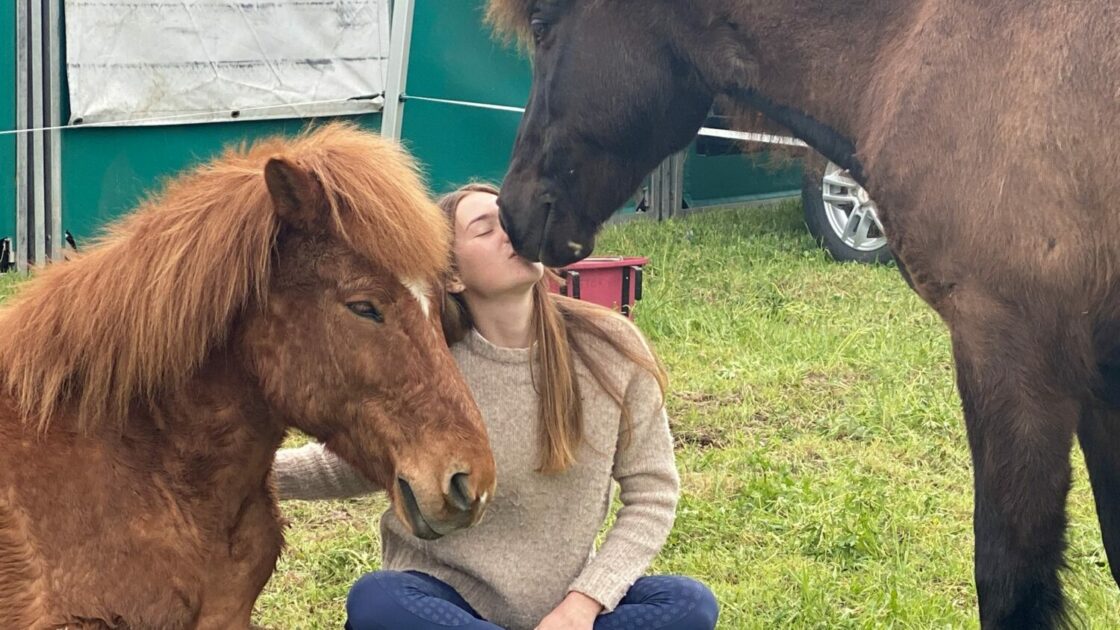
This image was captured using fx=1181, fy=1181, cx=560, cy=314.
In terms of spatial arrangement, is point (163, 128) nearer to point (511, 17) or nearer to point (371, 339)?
point (511, 17)

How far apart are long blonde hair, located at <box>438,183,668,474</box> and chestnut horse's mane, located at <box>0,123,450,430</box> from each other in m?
0.41

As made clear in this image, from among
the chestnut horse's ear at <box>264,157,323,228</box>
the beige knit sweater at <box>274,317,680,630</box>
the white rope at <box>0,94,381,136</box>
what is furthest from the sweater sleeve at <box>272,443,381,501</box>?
the white rope at <box>0,94,381,136</box>

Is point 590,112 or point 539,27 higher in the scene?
point 539,27

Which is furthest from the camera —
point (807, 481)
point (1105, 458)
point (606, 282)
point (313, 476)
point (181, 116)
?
point (181, 116)

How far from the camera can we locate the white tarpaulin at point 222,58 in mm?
6492

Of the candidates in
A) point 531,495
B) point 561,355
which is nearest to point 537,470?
point 531,495

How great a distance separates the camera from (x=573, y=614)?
2.32m

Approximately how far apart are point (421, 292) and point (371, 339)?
120 mm

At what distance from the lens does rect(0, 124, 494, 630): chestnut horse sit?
1.97 m

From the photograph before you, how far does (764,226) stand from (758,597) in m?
5.81

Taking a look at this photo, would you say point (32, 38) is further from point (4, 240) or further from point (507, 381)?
point (507, 381)

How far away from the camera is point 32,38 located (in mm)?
6297

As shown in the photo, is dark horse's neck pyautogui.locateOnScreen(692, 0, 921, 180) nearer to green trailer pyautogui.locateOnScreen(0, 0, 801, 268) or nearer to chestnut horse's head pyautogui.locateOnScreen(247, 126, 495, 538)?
chestnut horse's head pyautogui.locateOnScreen(247, 126, 495, 538)

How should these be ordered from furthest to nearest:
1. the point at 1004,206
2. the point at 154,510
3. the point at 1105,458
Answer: the point at 1105,458 < the point at 1004,206 < the point at 154,510
